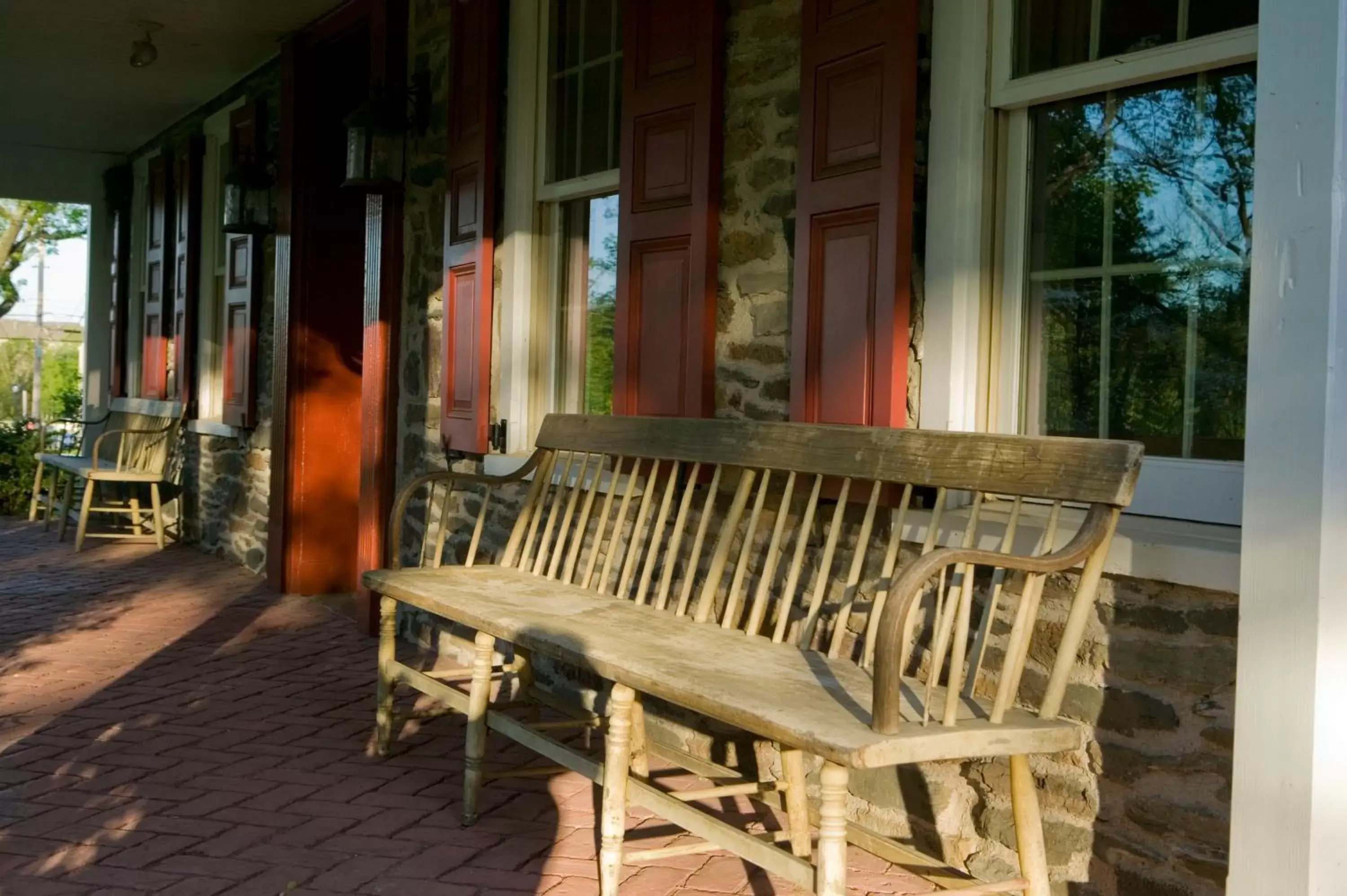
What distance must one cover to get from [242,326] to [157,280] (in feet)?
8.15

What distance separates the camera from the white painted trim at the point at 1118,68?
2.76 m

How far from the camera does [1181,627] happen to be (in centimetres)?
267

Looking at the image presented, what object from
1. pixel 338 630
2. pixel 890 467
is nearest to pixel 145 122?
pixel 338 630

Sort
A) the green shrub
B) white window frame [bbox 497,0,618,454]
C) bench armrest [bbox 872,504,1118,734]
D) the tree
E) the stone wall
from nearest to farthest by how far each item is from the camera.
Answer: bench armrest [bbox 872,504,1118,734], white window frame [bbox 497,0,618,454], the stone wall, the green shrub, the tree

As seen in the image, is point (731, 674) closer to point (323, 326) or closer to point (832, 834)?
point (832, 834)

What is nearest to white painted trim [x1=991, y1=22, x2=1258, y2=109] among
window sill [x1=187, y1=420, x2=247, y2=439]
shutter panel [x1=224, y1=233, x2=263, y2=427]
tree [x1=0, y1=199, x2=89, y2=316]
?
shutter panel [x1=224, y1=233, x2=263, y2=427]

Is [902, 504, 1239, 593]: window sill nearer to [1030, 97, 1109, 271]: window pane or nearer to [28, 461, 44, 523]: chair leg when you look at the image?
[1030, 97, 1109, 271]: window pane

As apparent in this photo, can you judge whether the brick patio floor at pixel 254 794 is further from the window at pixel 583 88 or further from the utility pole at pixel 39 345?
the utility pole at pixel 39 345

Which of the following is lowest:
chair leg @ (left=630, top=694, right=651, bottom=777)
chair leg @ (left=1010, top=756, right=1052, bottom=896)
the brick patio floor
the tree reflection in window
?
the brick patio floor

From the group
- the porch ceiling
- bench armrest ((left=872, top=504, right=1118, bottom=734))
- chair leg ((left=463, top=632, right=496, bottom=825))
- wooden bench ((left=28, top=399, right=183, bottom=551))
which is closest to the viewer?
bench armrest ((left=872, top=504, right=1118, bottom=734))

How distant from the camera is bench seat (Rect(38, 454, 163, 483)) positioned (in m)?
8.99

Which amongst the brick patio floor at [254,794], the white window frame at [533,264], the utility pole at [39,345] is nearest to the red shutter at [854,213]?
the brick patio floor at [254,794]

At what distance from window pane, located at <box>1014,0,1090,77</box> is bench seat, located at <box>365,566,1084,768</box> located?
4.82 feet

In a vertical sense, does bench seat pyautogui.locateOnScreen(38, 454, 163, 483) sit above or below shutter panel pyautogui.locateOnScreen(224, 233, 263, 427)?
below
